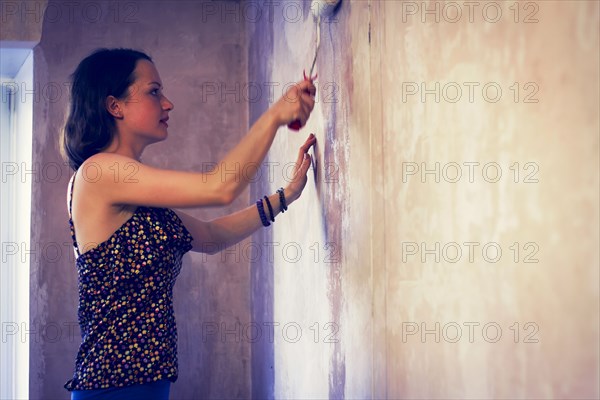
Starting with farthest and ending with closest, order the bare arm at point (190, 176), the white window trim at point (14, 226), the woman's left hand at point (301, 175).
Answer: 1. the white window trim at point (14, 226)
2. the woman's left hand at point (301, 175)
3. the bare arm at point (190, 176)

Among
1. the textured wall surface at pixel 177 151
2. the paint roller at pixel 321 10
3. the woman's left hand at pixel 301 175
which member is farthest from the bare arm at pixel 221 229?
the textured wall surface at pixel 177 151

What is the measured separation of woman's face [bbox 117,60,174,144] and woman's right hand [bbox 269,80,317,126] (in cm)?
30

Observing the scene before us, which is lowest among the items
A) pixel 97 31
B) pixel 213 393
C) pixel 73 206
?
pixel 213 393

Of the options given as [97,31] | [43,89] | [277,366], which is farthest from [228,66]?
[277,366]

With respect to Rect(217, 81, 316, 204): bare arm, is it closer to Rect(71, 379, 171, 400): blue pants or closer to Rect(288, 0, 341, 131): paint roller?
Rect(288, 0, 341, 131): paint roller

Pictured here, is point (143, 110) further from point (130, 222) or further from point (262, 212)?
point (262, 212)

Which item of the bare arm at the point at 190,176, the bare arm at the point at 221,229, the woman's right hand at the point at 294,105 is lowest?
the bare arm at the point at 221,229

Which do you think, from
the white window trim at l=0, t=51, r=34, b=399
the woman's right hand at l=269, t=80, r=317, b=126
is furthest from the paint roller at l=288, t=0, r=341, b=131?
the white window trim at l=0, t=51, r=34, b=399

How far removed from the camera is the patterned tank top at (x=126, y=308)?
1587 mm

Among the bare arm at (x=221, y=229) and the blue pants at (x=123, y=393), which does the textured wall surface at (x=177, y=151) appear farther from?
the blue pants at (x=123, y=393)

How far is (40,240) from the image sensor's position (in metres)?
3.13

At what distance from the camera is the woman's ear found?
5.68 ft

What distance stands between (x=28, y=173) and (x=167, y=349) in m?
1.83

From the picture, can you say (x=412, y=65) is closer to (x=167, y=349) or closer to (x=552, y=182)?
(x=552, y=182)
